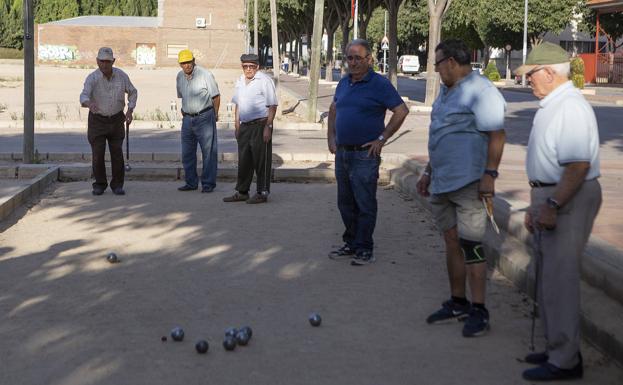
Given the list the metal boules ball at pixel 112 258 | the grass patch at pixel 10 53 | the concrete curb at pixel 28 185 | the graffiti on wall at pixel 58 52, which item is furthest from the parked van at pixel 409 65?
the metal boules ball at pixel 112 258

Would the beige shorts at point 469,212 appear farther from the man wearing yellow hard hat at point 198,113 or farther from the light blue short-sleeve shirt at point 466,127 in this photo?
the man wearing yellow hard hat at point 198,113

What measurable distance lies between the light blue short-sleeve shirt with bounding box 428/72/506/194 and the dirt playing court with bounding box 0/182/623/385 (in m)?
1.03

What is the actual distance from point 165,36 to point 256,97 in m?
80.0

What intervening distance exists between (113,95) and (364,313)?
6.27 meters

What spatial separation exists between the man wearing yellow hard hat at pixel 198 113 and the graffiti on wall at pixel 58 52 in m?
80.7

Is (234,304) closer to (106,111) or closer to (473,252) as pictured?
(473,252)

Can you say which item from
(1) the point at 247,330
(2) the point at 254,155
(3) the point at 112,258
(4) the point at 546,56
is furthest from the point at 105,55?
(4) the point at 546,56

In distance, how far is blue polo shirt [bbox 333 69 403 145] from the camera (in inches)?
312

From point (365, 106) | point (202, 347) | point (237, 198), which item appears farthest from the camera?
point (237, 198)

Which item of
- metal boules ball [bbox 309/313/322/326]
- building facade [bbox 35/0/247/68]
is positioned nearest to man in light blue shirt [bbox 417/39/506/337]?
metal boules ball [bbox 309/313/322/326]

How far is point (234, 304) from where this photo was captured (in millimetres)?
6910

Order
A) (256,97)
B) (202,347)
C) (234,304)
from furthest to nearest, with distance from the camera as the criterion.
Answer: (256,97) < (234,304) < (202,347)

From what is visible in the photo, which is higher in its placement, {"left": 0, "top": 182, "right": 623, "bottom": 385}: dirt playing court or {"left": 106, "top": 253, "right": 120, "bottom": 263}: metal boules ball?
{"left": 106, "top": 253, "right": 120, "bottom": 263}: metal boules ball

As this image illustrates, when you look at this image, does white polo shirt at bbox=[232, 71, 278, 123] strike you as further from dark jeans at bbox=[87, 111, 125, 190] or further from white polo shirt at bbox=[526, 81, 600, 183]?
white polo shirt at bbox=[526, 81, 600, 183]
